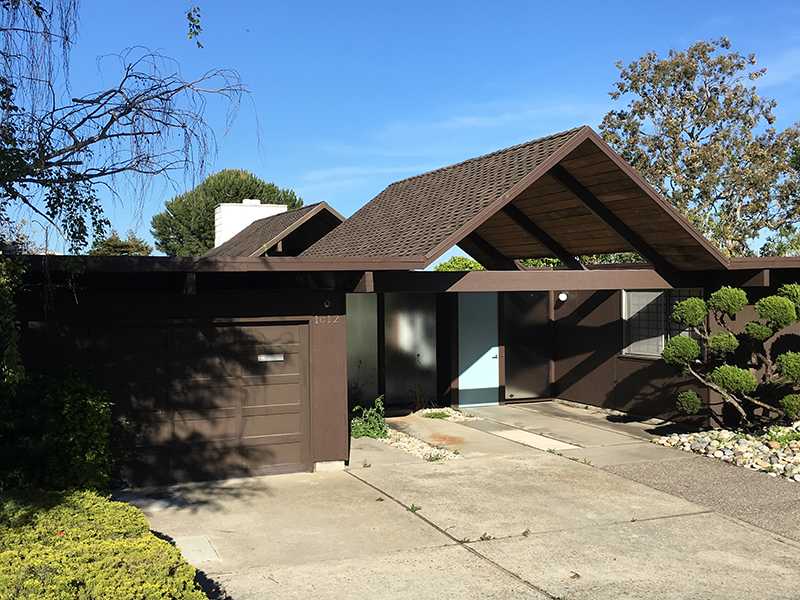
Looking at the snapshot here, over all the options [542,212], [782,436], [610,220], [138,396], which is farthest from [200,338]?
[782,436]

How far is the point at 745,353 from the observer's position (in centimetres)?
1100

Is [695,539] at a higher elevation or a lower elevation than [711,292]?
lower

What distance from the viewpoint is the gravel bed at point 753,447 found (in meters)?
9.03

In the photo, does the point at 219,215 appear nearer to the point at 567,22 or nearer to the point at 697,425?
the point at 567,22

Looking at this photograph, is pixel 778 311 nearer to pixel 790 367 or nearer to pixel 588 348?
pixel 790 367

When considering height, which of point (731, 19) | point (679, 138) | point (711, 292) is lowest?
point (711, 292)

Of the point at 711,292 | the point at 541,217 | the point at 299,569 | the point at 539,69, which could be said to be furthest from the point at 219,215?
the point at 299,569

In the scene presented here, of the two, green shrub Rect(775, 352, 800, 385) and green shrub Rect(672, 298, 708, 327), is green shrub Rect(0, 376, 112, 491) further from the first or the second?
green shrub Rect(775, 352, 800, 385)

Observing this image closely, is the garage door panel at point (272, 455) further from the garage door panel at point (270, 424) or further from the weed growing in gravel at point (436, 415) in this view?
the weed growing in gravel at point (436, 415)

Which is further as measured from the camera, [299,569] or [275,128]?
[299,569]

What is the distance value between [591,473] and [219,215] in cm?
1859

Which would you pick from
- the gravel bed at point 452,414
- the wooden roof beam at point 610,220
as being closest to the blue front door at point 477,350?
the gravel bed at point 452,414

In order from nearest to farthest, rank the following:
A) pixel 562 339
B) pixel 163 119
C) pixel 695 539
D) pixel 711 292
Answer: pixel 163 119 < pixel 695 539 < pixel 711 292 < pixel 562 339

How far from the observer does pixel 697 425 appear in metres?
11.4
